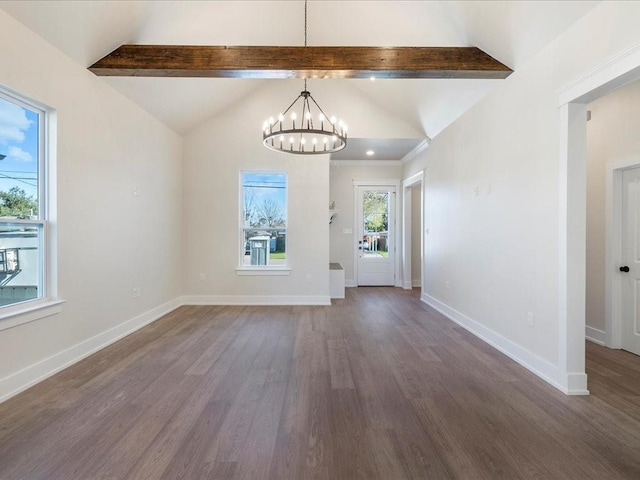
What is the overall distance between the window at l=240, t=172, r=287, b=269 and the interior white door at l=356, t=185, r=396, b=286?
235 cm

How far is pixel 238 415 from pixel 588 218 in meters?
4.28

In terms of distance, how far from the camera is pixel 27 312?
254cm

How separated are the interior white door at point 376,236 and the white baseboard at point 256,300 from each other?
2.09 m

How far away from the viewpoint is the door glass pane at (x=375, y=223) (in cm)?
752

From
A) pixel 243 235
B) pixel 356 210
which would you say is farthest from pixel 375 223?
pixel 243 235

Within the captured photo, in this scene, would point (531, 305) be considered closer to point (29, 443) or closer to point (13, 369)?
point (29, 443)

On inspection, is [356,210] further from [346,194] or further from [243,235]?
[243,235]

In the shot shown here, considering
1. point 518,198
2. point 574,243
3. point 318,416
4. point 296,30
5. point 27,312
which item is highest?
point 296,30

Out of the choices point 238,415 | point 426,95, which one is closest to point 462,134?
point 426,95

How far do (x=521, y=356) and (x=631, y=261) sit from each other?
1652 millimetres

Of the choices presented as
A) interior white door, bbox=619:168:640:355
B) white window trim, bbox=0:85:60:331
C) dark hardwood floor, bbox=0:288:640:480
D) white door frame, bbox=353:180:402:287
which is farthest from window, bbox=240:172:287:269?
interior white door, bbox=619:168:640:355

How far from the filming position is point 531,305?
9.68 ft

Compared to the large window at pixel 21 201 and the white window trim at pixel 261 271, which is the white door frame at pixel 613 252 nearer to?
the white window trim at pixel 261 271

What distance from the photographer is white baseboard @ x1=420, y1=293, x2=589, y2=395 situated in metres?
2.49
